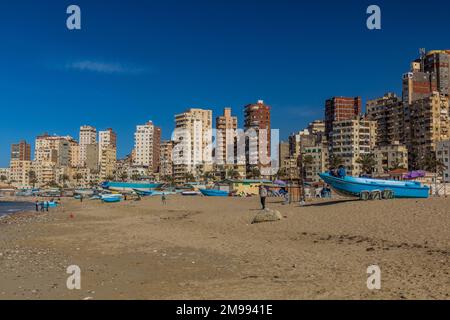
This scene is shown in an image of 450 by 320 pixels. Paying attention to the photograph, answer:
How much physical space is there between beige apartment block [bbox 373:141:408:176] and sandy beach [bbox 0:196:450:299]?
106m

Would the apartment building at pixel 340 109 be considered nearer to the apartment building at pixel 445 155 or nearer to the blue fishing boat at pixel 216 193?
the apartment building at pixel 445 155

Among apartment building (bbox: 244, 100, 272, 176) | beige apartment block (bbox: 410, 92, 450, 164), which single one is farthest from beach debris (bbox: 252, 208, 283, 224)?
apartment building (bbox: 244, 100, 272, 176)

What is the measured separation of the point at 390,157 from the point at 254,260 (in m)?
123

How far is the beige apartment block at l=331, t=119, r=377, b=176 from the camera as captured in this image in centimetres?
13425

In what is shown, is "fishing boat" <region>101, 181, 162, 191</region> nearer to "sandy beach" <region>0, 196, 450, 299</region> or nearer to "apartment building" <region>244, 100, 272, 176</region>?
"apartment building" <region>244, 100, 272, 176</region>

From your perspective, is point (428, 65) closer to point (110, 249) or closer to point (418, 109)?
point (418, 109)

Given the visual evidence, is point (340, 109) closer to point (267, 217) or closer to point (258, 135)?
point (258, 135)

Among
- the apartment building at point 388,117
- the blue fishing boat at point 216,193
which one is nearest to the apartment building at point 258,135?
the apartment building at point 388,117

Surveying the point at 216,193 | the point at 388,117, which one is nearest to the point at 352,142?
the point at 388,117

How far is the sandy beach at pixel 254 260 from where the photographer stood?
1002 cm
